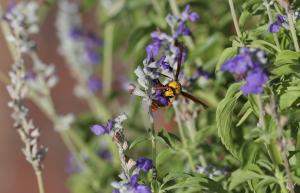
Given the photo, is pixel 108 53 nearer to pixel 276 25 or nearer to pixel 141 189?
pixel 276 25

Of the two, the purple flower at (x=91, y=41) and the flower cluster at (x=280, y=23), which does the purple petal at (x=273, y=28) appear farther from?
the purple flower at (x=91, y=41)

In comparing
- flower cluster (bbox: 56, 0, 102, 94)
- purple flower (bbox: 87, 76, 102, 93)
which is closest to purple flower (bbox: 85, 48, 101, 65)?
flower cluster (bbox: 56, 0, 102, 94)

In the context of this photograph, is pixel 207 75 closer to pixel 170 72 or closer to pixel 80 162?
pixel 170 72

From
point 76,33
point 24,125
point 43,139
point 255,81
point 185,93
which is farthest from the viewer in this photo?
point 43,139

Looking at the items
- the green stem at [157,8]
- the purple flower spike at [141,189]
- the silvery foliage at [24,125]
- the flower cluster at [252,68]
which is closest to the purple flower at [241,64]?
the flower cluster at [252,68]

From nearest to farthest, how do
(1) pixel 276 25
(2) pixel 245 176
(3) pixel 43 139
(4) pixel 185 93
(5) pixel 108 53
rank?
1. (2) pixel 245 176
2. (1) pixel 276 25
3. (4) pixel 185 93
4. (5) pixel 108 53
5. (3) pixel 43 139

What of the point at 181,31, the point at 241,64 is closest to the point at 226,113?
the point at 241,64

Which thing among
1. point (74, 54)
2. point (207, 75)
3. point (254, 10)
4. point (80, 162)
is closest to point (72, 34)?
point (74, 54)

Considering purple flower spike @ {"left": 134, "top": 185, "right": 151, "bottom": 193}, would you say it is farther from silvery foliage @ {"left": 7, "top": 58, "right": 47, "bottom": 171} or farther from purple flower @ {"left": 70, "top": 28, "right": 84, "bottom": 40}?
purple flower @ {"left": 70, "top": 28, "right": 84, "bottom": 40}
